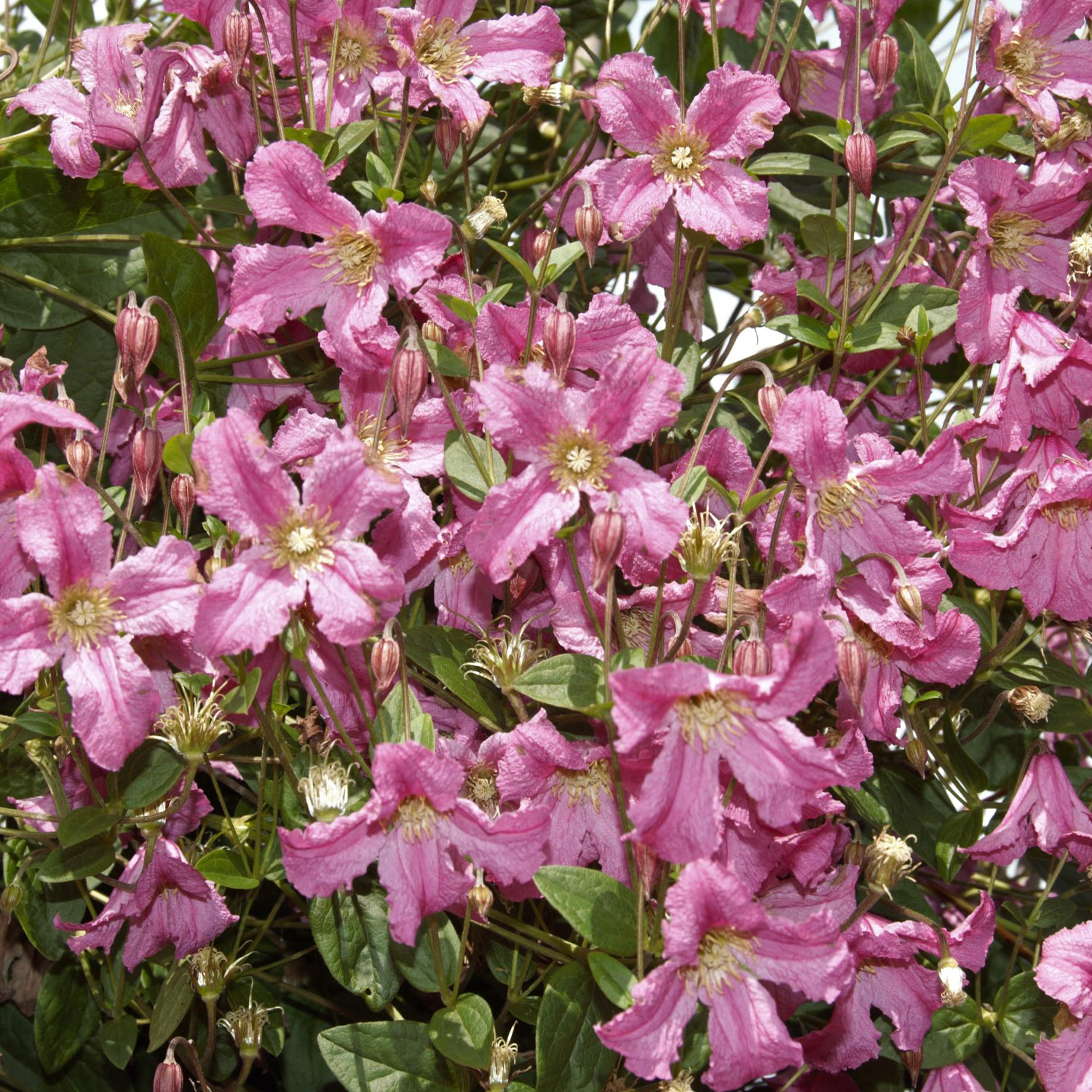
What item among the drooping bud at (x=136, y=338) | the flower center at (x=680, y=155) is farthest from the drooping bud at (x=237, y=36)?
the flower center at (x=680, y=155)

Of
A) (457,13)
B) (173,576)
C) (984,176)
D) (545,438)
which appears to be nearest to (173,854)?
(173,576)

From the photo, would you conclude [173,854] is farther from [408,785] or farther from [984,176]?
[984,176]

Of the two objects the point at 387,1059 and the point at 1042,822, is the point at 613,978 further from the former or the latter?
the point at 1042,822

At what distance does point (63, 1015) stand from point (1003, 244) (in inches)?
41.0

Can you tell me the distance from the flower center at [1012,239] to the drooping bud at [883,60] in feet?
0.53

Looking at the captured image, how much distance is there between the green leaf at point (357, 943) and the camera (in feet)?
2.87

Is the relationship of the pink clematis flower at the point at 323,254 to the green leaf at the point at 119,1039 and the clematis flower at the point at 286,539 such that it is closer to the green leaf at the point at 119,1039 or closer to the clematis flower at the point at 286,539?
the clematis flower at the point at 286,539

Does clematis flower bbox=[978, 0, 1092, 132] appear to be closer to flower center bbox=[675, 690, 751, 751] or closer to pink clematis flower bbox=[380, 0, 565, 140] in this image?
pink clematis flower bbox=[380, 0, 565, 140]

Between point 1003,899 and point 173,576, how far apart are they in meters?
0.85

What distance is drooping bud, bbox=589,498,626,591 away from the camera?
2.35 ft

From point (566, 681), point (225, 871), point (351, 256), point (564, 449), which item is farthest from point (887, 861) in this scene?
point (351, 256)

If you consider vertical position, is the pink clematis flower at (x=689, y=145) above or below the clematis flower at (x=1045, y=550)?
above

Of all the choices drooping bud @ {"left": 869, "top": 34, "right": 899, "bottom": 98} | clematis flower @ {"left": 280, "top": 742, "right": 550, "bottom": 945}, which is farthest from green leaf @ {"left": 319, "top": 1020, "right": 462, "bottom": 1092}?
drooping bud @ {"left": 869, "top": 34, "right": 899, "bottom": 98}

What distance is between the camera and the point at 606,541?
72cm
